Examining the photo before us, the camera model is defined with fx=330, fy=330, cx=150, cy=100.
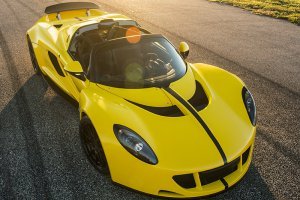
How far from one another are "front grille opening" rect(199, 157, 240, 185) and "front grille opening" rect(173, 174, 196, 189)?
0.29 feet

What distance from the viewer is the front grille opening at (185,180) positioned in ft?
9.91

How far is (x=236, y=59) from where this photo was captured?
7.73 meters

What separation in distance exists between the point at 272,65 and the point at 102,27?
4.15 m

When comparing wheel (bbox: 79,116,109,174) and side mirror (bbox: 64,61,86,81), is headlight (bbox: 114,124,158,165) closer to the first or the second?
wheel (bbox: 79,116,109,174)

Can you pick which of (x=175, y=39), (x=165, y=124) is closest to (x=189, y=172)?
(x=165, y=124)

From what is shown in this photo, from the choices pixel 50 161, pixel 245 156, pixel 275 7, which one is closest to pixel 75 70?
pixel 50 161

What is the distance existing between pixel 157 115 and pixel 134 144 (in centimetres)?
47

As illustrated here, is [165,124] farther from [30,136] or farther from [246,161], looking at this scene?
[30,136]

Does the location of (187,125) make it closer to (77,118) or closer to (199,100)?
(199,100)

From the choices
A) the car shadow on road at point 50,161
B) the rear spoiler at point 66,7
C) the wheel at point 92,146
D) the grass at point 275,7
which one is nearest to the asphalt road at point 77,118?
the car shadow on road at point 50,161

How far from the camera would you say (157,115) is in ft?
11.5

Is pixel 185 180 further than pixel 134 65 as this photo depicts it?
No

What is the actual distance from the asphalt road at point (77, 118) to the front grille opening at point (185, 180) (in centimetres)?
60

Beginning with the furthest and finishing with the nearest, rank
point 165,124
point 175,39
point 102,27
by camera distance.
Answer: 1. point 175,39
2. point 102,27
3. point 165,124
